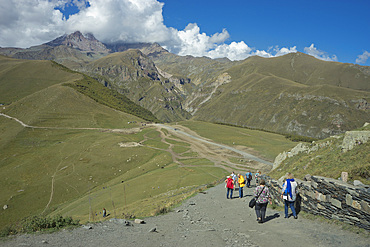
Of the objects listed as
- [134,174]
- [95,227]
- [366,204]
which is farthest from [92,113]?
[366,204]

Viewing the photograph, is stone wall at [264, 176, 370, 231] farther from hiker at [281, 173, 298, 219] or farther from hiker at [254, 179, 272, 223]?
hiker at [254, 179, 272, 223]

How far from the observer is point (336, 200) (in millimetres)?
9883

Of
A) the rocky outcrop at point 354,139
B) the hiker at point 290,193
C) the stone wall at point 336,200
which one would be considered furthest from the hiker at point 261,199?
the rocky outcrop at point 354,139

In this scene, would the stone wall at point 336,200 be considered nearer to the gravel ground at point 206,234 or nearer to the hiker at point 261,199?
the gravel ground at point 206,234

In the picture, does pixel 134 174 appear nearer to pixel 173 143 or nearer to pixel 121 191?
pixel 121 191

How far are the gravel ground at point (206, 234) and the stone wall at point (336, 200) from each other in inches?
28.4

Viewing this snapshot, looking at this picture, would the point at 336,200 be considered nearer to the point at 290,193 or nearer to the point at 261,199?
the point at 290,193

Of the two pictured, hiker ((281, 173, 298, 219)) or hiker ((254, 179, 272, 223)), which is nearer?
hiker ((254, 179, 272, 223))

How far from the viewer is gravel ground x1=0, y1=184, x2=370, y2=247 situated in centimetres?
850

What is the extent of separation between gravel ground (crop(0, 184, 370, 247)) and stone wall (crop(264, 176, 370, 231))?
720 millimetres

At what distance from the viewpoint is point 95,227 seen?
10.6m

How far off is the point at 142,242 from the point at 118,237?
1.37 meters

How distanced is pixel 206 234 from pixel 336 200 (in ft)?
21.8

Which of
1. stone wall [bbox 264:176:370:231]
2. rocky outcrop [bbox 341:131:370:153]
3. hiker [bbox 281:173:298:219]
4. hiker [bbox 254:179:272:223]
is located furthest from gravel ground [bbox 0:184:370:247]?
rocky outcrop [bbox 341:131:370:153]
